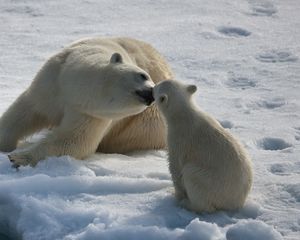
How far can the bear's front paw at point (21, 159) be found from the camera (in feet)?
14.7

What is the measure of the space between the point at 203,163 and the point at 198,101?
2.54 meters

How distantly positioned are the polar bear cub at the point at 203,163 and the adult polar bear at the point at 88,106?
0.46 metres

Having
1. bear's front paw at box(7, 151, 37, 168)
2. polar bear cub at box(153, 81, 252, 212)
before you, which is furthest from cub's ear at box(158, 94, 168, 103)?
bear's front paw at box(7, 151, 37, 168)

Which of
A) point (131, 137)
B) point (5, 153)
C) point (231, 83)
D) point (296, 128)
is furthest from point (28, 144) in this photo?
point (231, 83)

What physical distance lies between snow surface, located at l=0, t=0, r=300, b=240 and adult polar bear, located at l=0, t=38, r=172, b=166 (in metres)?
0.15

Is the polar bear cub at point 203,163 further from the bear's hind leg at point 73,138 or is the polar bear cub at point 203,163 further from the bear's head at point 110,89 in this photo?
the bear's hind leg at point 73,138

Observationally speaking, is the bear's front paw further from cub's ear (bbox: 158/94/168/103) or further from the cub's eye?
cub's ear (bbox: 158/94/168/103)

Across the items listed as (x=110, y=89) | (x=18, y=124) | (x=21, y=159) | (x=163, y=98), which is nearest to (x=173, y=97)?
(x=163, y=98)

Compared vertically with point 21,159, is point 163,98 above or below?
above

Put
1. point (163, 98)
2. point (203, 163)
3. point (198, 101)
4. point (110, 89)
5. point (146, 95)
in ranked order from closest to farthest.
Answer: point (203, 163) → point (163, 98) → point (146, 95) → point (110, 89) → point (198, 101)

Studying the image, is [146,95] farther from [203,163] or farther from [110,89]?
[203,163]

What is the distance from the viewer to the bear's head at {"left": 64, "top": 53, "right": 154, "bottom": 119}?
4.47 m

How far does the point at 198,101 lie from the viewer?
638 centimetres

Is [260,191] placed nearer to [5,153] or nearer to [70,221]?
[70,221]
